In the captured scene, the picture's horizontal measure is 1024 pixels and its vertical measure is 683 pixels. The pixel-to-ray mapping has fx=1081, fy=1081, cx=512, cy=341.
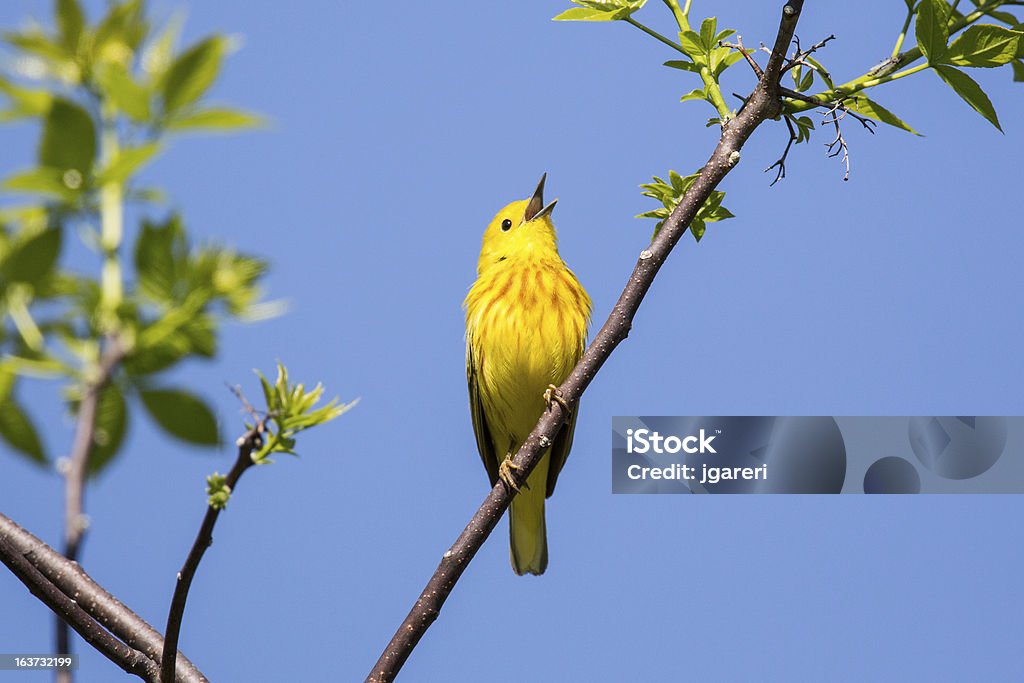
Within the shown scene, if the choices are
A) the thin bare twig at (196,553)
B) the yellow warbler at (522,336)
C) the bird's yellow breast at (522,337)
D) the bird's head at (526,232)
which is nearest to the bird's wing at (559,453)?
A: the yellow warbler at (522,336)

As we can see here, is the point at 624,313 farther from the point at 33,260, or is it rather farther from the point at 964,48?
the point at 33,260

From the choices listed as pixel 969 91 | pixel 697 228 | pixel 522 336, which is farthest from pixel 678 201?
pixel 522 336

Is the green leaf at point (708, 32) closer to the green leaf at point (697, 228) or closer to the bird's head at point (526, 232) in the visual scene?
the green leaf at point (697, 228)

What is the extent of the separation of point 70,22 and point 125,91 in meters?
0.07

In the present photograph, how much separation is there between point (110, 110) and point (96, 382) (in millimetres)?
192

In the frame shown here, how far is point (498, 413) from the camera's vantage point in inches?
199

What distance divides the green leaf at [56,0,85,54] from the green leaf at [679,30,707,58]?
6.08 ft

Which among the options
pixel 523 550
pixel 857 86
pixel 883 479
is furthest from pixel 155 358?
pixel 523 550

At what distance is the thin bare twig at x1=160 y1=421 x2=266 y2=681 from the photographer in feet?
3.58

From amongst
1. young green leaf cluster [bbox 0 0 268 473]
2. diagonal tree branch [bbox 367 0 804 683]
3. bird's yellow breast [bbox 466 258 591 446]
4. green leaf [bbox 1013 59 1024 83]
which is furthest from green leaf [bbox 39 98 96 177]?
bird's yellow breast [bbox 466 258 591 446]

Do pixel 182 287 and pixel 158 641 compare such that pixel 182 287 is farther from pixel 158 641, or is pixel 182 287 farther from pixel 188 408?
pixel 158 641

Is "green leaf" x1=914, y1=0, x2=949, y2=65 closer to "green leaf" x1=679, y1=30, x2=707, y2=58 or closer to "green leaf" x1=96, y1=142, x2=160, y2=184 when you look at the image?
"green leaf" x1=679, y1=30, x2=707, y2=58

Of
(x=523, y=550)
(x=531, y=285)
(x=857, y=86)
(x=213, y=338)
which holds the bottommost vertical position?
(x=213, y=338)

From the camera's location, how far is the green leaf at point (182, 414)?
2.55 feet
